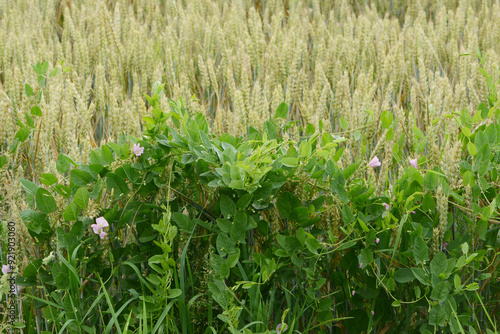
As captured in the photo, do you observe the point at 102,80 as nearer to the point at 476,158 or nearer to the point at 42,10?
the point at 476,158

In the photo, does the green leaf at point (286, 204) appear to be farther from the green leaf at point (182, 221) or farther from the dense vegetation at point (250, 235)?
the green leaf at point (182, 221)

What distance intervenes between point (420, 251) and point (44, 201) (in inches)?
34.4

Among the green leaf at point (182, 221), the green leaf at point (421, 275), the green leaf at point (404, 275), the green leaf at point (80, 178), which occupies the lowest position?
the green leaf at point (404, 275)

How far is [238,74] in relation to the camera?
2.24 meters

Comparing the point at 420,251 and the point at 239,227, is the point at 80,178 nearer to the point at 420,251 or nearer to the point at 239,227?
the point at 239,227

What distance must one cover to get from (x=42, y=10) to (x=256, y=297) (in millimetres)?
3061

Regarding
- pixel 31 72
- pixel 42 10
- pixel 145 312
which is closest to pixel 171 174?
pixel 145 312

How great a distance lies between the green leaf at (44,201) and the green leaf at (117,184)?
0.44ft

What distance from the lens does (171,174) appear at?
126 centimetres

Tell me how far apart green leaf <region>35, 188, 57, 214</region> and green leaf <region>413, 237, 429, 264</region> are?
0.84 meters

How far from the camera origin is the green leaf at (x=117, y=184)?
1.21 m

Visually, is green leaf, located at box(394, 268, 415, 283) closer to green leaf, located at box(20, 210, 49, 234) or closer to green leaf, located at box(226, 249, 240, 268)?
green leaf, located at box(226, 249, 240, 268)

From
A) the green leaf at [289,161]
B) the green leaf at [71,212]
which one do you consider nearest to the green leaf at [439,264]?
the green leaf at [289,161]

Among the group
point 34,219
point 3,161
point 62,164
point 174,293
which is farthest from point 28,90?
point 174,293
